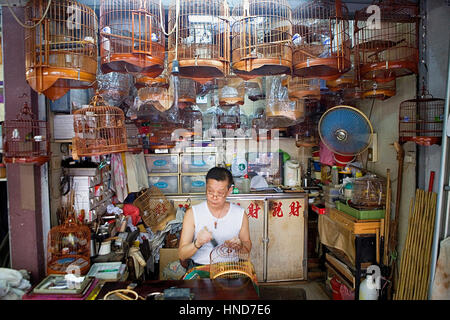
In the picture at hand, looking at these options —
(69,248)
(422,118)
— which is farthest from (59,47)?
(422,118)

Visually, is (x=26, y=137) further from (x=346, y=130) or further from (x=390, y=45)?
(x=390, y=45)

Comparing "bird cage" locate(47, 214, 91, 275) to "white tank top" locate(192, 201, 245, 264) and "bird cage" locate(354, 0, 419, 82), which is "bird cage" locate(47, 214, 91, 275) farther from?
"bird cage" locate(354, 0, 419, 82)

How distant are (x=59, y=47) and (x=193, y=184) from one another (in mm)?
3138

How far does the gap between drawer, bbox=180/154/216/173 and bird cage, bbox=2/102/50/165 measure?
2318 mm

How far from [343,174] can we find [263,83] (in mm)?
1921

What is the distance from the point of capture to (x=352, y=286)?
3.56 metres

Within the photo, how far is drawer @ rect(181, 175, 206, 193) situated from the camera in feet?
16.3

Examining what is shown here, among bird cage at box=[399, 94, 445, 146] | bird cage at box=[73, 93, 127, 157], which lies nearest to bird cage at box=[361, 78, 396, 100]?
bird cage at box=[399, 94, 445, 146]

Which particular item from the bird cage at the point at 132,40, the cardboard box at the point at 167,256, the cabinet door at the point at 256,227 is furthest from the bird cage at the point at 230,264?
the cabinet door at the point at 256,227

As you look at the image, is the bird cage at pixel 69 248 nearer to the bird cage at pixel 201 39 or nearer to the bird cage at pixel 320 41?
the bird cage at pixel 201 39

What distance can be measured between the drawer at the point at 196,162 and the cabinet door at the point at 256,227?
0.93 meters

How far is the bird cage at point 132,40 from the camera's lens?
6.48 ft

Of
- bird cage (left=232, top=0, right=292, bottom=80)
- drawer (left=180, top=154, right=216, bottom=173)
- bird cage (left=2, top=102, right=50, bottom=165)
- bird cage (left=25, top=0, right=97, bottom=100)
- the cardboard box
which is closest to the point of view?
bird cage (left=25, top=0, right=97, bottom=100)

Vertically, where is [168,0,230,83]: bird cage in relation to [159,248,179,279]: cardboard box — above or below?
above
